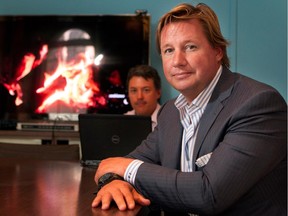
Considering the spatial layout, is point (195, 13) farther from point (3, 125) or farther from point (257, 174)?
point (3, 125)

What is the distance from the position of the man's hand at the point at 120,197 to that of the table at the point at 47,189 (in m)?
0.02

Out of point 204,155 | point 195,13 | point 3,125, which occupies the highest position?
point 195,13

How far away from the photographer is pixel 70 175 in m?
1.59

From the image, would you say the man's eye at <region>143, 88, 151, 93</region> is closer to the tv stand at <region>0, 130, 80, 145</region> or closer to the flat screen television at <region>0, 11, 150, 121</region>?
the flat screen television at <region>0, 11, 150, 121</region>

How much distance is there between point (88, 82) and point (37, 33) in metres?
0.69

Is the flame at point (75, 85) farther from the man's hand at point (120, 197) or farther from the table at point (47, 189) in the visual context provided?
the man's hand at point (120, 197)

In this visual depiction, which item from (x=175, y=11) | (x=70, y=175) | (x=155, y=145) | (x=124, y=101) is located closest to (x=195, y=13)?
(x=175, y=11)

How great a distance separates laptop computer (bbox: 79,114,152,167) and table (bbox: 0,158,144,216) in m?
0.14

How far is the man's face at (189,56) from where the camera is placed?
1346mm

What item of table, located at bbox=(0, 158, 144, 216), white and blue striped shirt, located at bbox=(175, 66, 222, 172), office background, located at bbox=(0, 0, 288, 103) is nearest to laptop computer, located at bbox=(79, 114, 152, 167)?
table, located at bbox=(0, 158, 144, 216)

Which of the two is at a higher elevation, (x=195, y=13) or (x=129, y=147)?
(x=195, y=13)

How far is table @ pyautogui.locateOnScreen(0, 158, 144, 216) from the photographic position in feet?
→ 3.39

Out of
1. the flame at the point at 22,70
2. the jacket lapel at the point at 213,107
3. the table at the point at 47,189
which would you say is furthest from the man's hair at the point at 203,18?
the flame at the point at 22,70

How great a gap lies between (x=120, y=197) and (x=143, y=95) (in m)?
2.04
